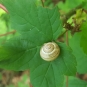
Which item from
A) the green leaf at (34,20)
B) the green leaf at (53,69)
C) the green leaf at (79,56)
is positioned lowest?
the green leaf at (79,56)

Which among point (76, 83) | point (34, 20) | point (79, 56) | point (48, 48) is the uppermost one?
point (34, 20)

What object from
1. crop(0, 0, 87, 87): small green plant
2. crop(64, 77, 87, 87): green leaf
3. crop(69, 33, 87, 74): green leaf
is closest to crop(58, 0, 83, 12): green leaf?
crop(69, 33, 87, 74): green leaf

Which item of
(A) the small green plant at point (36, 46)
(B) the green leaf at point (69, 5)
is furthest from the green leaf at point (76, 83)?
(B) the green leaf at point (69, 5)

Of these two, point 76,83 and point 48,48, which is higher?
point 48,48

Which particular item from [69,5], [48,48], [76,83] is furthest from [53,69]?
[69,5]

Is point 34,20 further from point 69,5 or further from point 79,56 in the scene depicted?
point 69,5

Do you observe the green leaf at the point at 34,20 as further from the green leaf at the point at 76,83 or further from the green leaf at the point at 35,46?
the green leaf at the point at 76,83

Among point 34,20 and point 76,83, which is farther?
point 76,83

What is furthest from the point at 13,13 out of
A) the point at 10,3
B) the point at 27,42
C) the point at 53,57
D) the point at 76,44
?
the point at 76,44
